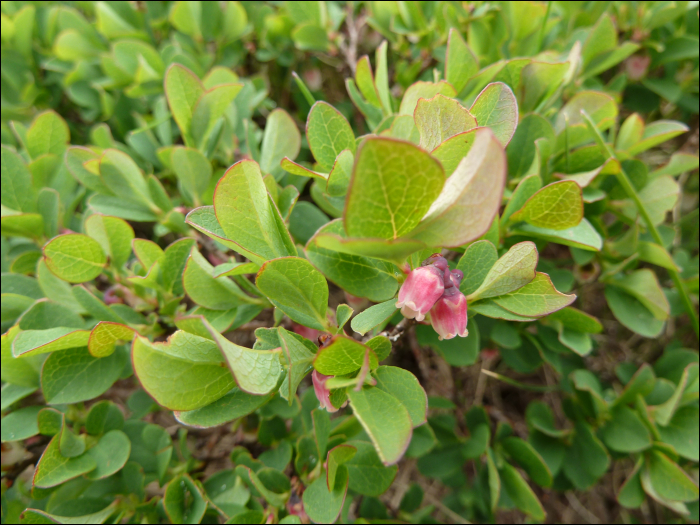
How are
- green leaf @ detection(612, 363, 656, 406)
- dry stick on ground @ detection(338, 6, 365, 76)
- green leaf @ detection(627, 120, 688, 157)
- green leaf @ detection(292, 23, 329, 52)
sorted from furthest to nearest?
dry stick on ground @ detection(338, 6, 365, 76)
green leaf @ detection(292, 23, 329, 52)
green leaf @ detection(612, 363, 656, 406)
green leaf @ detection(627, 120, 688, 157)

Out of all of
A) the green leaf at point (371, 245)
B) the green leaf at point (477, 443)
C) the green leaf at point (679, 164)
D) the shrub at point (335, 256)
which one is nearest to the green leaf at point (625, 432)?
the shrub at point (335, 256)

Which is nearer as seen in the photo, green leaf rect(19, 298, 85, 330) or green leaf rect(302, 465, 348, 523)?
green leaf rect(302, 465, 348, 523)

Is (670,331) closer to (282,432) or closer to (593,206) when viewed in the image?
(593,206)

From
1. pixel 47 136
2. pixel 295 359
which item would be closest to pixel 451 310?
pixel 295 359

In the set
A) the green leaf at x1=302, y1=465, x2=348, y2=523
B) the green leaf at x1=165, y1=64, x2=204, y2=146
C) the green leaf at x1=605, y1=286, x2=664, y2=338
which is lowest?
the green leaf at x1=605, y1=286, x2=664, y2=338

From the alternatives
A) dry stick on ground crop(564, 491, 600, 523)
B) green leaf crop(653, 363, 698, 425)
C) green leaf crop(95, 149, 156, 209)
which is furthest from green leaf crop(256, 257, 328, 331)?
dry stick on ground crop(564, 491, 600, 523)

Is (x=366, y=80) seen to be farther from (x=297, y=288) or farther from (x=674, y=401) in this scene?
(x=674, y=401)

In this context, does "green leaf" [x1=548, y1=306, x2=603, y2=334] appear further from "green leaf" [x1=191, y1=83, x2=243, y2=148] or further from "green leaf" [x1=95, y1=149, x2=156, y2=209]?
"green leaf" [x1=95, y1=149, x2=156, y2=209]
